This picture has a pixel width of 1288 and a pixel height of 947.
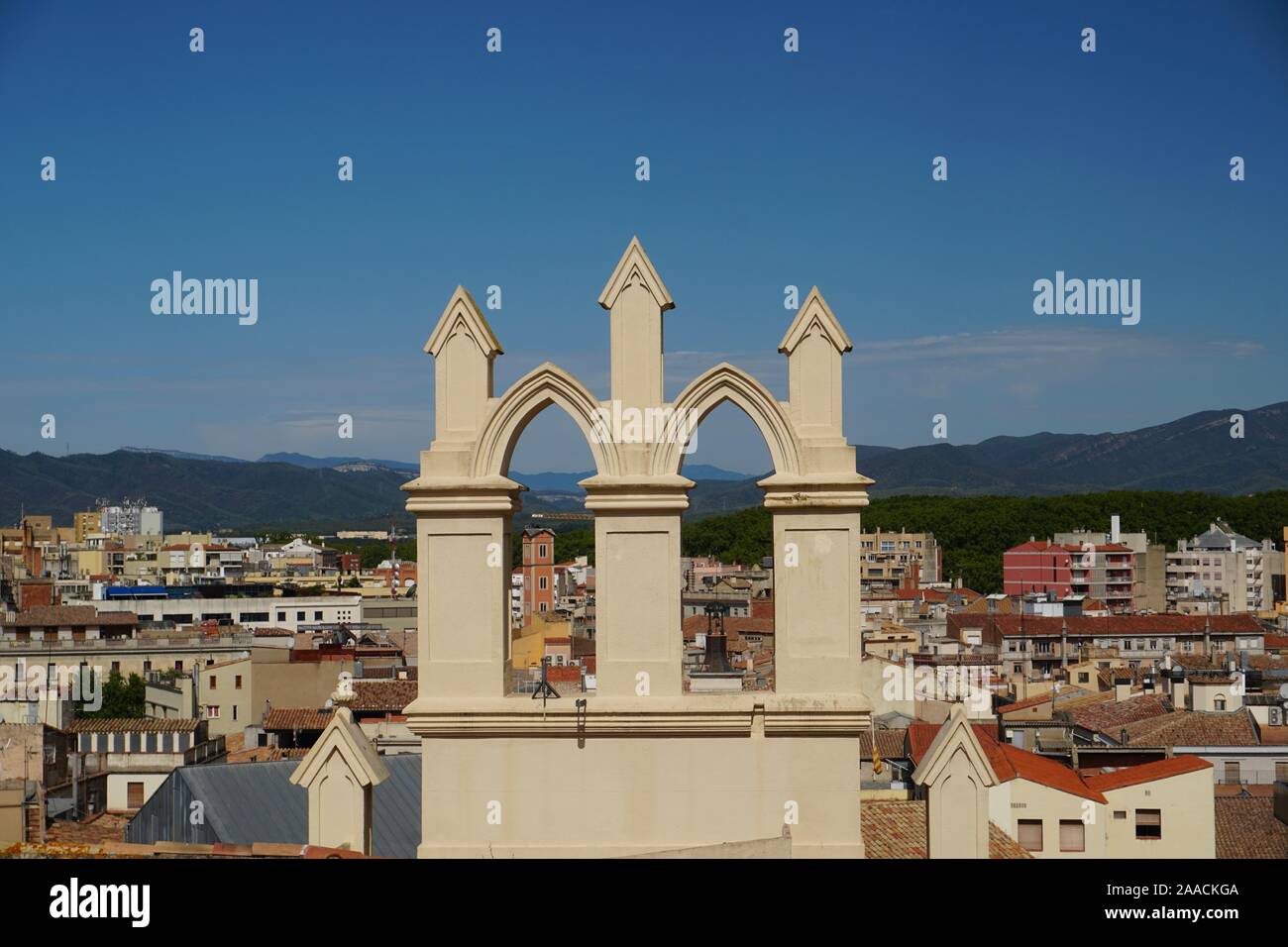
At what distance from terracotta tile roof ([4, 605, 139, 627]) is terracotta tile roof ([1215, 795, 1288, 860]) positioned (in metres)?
58.3

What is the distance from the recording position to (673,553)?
28.4 ft

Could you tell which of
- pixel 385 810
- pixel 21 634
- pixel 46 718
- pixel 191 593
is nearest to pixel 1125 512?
pixel 191 593

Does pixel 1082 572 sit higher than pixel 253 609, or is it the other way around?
pixel 1082 572

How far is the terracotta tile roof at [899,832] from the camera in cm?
1110

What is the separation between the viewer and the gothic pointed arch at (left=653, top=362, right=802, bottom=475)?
857cm

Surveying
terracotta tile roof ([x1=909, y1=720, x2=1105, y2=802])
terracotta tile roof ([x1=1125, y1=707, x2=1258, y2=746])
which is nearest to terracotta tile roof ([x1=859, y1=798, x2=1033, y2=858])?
terracotta tile roof ([x1=909, y1=720, x2=1105, y2=802])

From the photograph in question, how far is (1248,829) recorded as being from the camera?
26875 mm

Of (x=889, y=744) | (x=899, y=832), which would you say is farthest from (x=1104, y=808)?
(x=889, y=744)

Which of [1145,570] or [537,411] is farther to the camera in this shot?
[1145,570]

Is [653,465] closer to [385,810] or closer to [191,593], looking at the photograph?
[385,810]

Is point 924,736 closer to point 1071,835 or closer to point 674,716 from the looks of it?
point 1071,835

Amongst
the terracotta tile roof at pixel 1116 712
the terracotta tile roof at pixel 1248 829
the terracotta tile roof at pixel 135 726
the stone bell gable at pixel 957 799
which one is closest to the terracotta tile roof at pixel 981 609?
the terracotta tile roof at pixel 1116 712

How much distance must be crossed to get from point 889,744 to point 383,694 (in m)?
15.8

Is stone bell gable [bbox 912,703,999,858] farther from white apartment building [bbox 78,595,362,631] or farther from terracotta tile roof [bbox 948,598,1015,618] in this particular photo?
white apartment building [bbox 78,595,362,631]
